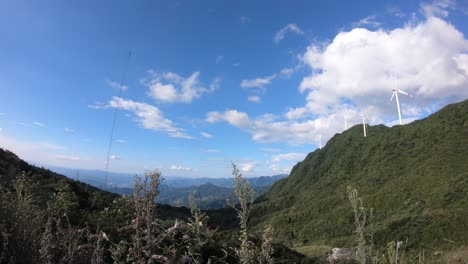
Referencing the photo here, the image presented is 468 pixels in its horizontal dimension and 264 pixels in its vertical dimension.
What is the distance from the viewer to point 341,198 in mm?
91000

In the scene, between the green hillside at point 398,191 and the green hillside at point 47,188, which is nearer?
the green hillside at point 47,188

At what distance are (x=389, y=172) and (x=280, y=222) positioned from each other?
1239 inches

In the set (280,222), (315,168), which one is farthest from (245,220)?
(315,168)

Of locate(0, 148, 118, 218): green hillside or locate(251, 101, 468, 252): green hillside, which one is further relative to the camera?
locate(251, 101, 468, 252): green hillside

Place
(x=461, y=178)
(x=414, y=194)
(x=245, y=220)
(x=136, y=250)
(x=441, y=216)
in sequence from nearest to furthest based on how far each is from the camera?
Result: (x=136, y=250) < (x=245, y=220) < (x=441, y=216) < (x=461, y=178) < (x=414, y=194)

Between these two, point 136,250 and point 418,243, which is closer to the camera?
point 136,250

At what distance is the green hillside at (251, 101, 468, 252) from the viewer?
54.8 meters

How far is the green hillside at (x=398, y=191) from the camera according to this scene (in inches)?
2159

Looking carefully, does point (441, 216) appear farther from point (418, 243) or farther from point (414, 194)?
point (414, 194)

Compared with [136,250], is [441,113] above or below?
above

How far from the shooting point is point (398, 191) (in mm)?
75875

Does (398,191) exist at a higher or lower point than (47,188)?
higher

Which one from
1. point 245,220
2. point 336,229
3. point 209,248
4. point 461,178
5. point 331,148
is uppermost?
point 331,148

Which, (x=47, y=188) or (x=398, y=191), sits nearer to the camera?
(x=47, y=188)
